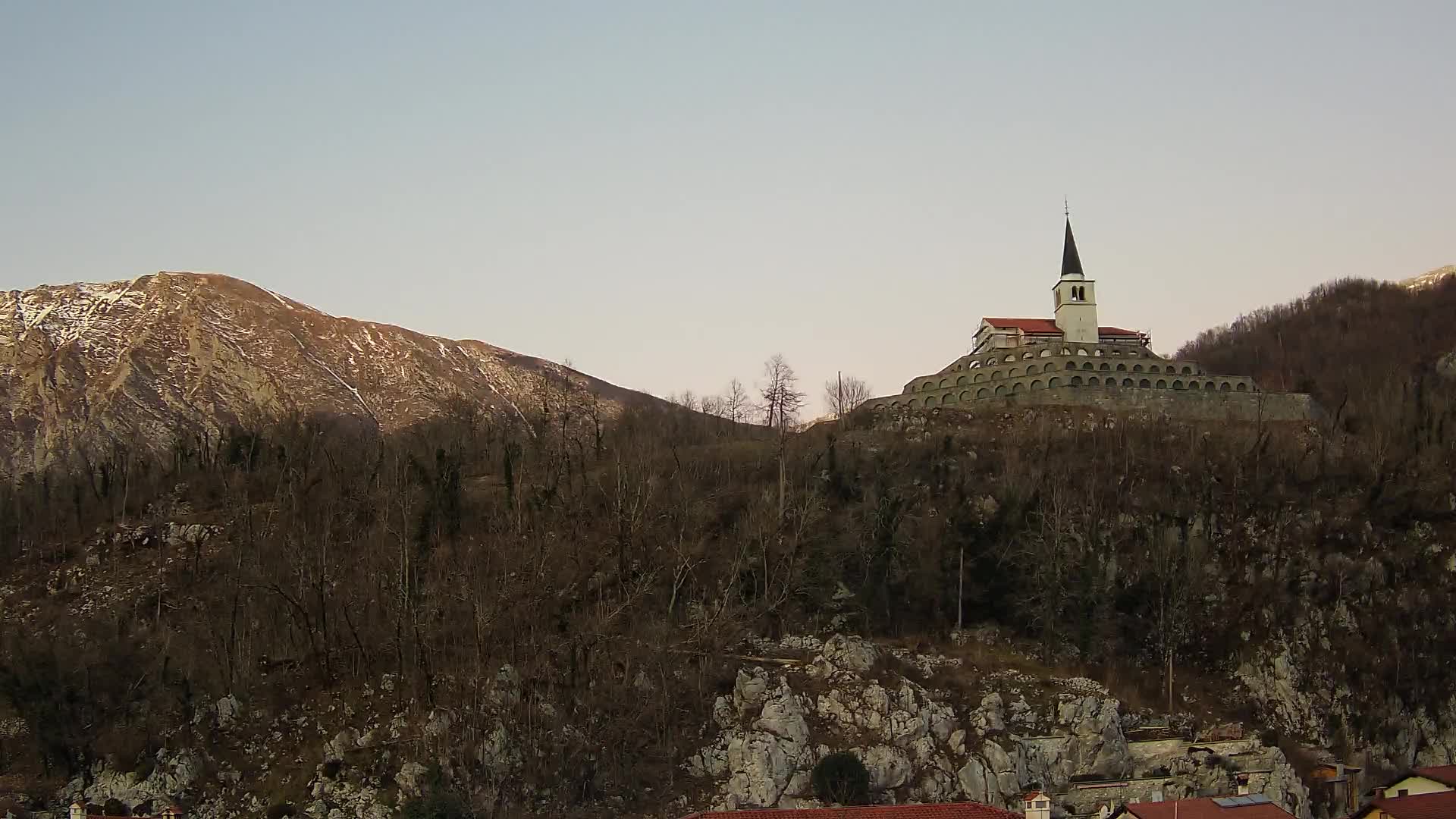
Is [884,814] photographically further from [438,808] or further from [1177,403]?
[1177,403]

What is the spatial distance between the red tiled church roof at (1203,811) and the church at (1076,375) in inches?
1539

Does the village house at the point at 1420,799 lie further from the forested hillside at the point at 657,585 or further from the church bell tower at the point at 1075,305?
the church bell tower at the point at 1075,305

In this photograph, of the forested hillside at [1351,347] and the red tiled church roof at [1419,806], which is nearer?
the red tiled church roof at [1419,806]

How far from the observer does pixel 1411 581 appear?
63.3 metres

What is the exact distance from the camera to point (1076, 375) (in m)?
80.4

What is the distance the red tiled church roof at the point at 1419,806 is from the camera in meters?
40.3

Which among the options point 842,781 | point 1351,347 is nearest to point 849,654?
point 842,781

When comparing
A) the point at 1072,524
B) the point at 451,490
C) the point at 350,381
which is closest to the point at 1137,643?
the point at 1072,524

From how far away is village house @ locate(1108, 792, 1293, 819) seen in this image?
40.0 meters

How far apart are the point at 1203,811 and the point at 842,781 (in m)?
11.7

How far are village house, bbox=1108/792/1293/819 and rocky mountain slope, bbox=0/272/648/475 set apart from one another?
8041cm

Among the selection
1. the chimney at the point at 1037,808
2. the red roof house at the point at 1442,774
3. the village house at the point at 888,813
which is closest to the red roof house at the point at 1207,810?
the chimney at the point at 1037,808

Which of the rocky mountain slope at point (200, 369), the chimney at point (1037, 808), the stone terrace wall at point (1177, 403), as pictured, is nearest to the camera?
the chimney at point (1037, 808)

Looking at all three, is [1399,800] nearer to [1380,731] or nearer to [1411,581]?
[1380,731]
